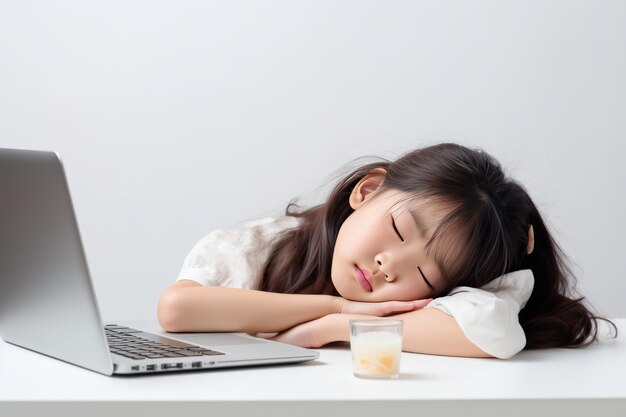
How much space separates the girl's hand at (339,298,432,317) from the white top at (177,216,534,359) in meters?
0.03

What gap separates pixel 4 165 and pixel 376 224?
24.1 inches

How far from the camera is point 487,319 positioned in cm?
109

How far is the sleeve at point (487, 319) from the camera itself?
106 cm

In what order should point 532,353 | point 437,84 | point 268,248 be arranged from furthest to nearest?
1. point 437,84
2. point 268,248
3. point 532,353

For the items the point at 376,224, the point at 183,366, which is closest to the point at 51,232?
the point at 183,366

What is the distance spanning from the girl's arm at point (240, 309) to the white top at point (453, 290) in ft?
0.37

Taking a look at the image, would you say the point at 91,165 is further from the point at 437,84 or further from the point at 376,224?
the point at 376,224

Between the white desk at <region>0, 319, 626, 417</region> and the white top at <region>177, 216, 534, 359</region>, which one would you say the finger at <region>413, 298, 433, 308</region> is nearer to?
the white top at <region>177, 216, 534, 359</region>

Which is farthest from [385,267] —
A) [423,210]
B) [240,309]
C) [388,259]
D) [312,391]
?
[312,391]

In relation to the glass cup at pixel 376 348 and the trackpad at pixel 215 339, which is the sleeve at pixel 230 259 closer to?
the trackpad at pixel 215 339

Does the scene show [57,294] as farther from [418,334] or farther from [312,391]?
[418,334]

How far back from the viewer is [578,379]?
0.90 meters

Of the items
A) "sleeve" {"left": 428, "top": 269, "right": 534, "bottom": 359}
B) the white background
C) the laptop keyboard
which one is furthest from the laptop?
the white background

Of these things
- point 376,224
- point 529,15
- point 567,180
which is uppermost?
point 529,15
